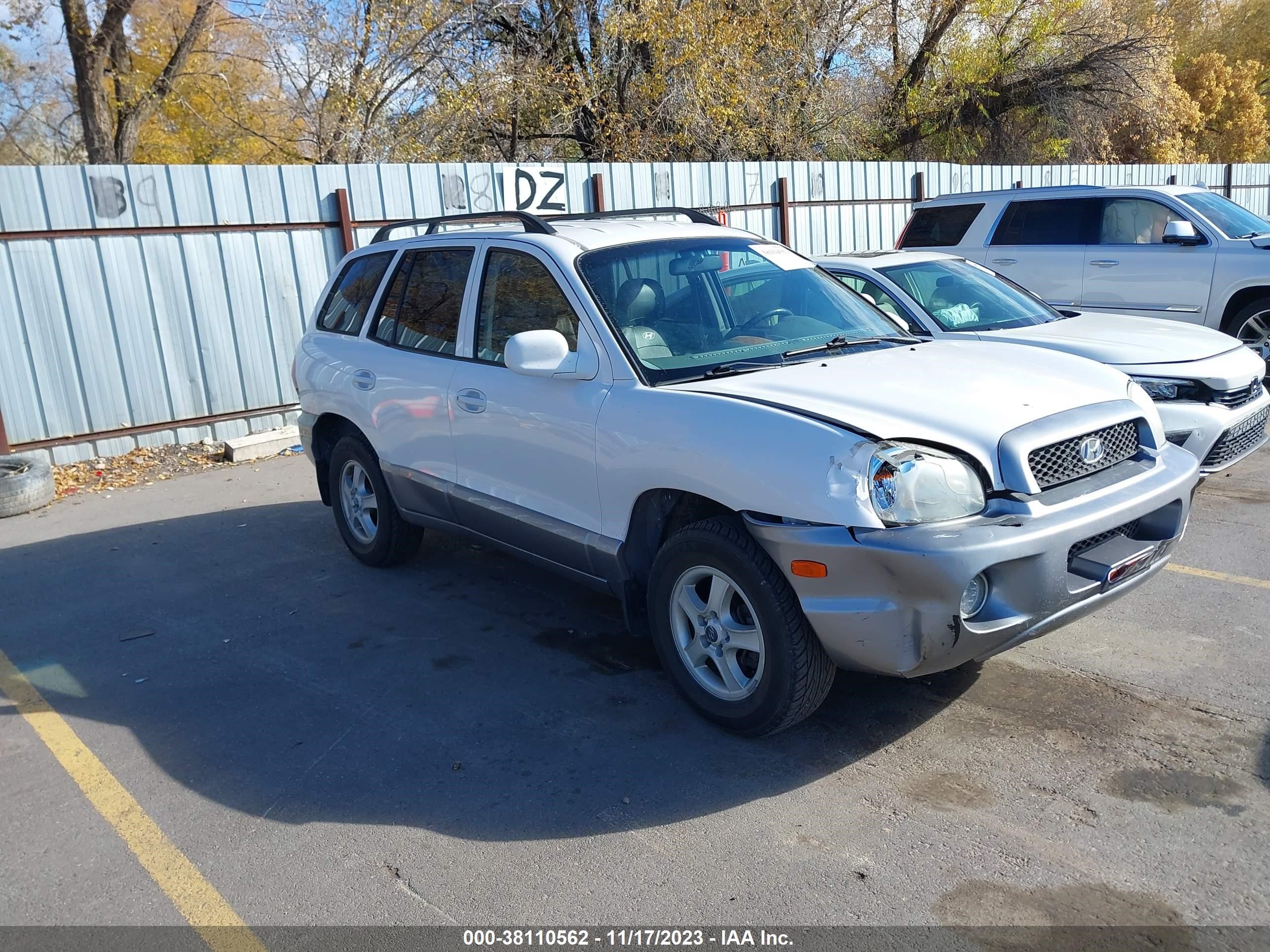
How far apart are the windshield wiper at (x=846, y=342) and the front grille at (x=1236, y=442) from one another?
7.74ft

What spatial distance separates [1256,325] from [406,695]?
27.2ft

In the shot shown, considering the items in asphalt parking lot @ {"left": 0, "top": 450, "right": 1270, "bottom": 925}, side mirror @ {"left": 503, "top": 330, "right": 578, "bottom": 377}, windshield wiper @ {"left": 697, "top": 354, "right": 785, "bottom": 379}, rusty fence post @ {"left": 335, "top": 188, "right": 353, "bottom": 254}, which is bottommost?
asphalt parking lot @ {"left": 0, "top": 450, "right": 1270, "bottom": 925}

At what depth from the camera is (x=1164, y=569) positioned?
17.7 feet

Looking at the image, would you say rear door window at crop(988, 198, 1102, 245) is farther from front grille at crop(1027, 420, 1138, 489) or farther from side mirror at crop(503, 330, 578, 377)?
side mirror at crop(503, 330, 578, 377)

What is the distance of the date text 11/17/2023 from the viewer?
2834 mm

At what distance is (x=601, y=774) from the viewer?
3.73 m

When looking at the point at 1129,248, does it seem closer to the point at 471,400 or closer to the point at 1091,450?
the point at 1091,450

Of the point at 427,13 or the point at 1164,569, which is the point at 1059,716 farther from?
the point at 427,13

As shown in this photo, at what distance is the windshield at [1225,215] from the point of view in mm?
9320

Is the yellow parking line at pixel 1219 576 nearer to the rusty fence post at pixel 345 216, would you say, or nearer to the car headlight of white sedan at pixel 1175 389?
the car headlight of white sedan at pixel 1175 389

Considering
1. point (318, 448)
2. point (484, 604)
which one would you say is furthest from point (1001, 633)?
point (318, 448)

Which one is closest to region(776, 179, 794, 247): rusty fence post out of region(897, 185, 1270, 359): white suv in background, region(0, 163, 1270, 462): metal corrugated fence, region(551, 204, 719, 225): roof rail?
region(0, 163, 1270, 462): metal corrugated fence

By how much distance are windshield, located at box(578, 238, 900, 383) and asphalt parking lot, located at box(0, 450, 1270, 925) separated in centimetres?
143

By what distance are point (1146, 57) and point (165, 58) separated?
78.5 ft
